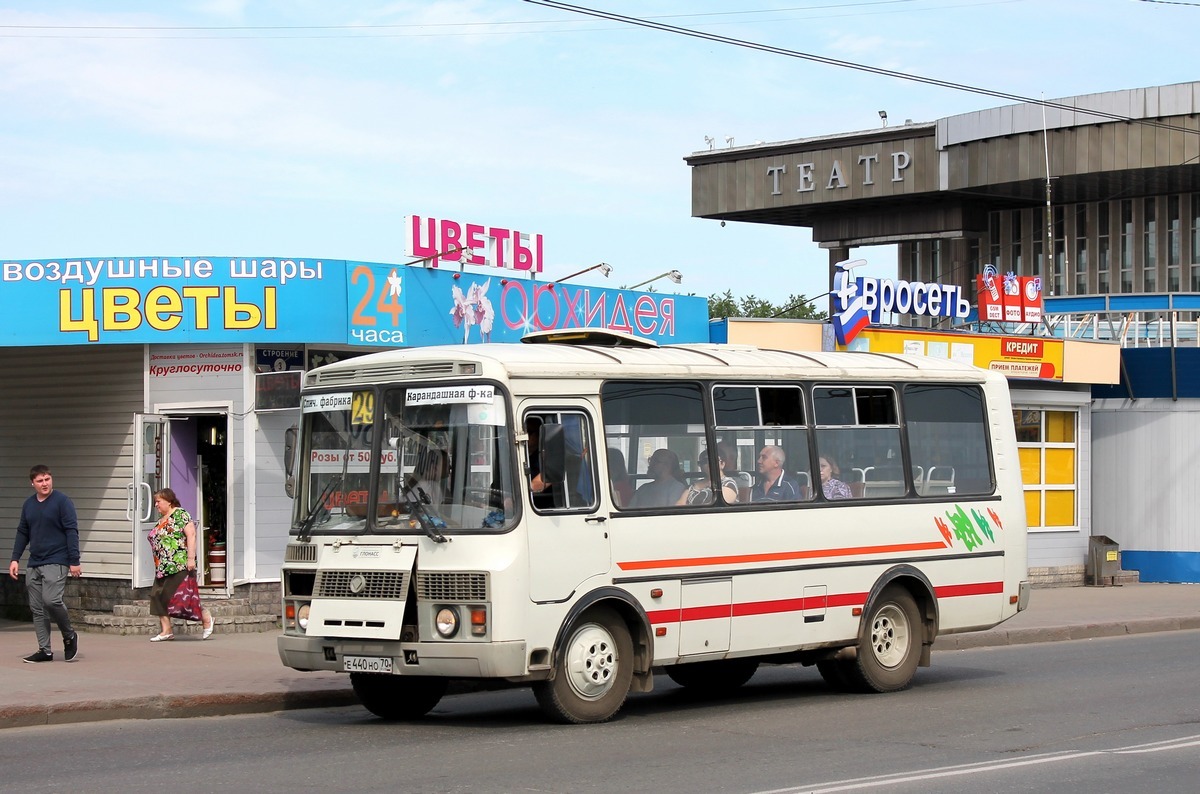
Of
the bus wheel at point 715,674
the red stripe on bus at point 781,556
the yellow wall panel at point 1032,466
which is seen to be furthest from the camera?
the yellow wall panel at point 1032,466

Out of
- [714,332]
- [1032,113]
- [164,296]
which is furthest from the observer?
[1032,113]

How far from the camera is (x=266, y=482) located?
18719 mm

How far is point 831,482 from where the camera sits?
13.3 m

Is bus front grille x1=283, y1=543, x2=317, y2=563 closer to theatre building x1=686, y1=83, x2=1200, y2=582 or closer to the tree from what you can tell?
theatre building x1=686, y1=83, x2=1200, y2=582

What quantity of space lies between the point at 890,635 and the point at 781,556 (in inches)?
67.4

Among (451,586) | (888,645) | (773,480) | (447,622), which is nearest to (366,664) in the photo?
(447,622)

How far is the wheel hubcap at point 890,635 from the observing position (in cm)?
1359

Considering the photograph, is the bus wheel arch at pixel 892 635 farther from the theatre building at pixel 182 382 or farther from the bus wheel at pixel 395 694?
the theatre building at pixel 182 382

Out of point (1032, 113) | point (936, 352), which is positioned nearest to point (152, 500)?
point (936, 352)

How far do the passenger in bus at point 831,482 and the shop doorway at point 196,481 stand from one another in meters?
8.26

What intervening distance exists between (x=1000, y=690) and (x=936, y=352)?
510 inches

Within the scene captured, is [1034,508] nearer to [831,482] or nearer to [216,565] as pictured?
[216,565]

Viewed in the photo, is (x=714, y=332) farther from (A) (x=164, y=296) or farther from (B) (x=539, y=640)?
(B) (x=539, y=640)

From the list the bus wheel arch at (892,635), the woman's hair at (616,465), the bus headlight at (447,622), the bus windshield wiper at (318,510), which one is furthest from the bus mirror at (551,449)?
the bus wheel arch at (892,635)
